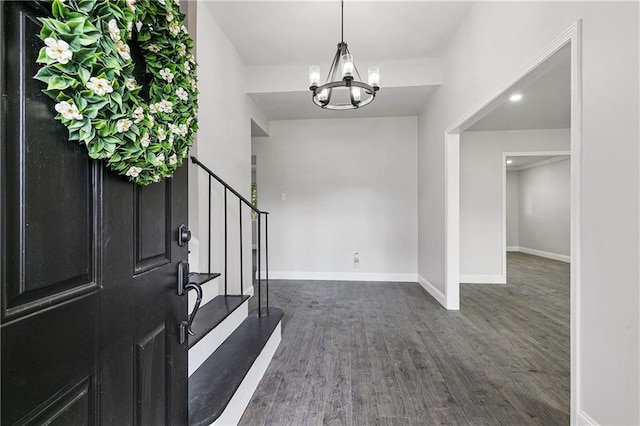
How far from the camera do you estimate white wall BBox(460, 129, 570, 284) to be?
4.86m

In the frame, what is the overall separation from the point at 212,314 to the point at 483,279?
4441mm

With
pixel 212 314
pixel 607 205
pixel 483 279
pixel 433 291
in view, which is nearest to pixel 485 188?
pixel 483 279

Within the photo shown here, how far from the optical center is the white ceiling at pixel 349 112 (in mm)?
3834

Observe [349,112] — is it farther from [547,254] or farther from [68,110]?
[547,254]

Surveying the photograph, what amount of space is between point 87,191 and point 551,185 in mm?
9192

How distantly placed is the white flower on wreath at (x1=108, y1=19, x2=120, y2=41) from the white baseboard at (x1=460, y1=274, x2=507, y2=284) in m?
5.26

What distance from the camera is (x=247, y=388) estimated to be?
5.85 ft

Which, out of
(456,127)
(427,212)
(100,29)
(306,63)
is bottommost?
(427,212)

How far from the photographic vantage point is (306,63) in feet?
12.1

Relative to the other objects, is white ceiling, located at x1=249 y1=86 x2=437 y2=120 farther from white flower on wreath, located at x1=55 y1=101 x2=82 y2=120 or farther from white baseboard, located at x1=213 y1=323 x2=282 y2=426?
white flower on wreath, located at x1=55 y1=101 x2=82 y2=120

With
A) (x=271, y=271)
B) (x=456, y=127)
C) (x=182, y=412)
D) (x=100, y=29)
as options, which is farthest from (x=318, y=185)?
(x=100, y=29)

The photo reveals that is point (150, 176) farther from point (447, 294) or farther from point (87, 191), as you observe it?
point (447, 294)

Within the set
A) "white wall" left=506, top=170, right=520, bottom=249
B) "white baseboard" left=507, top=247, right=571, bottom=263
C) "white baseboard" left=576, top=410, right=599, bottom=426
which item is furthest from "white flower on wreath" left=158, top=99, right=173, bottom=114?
"white wall" left=506, top=170, right=520, bottom=249

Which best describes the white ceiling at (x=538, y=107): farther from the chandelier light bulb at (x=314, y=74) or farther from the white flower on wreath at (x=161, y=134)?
the white flower on wreath at (x=161, y=134)
